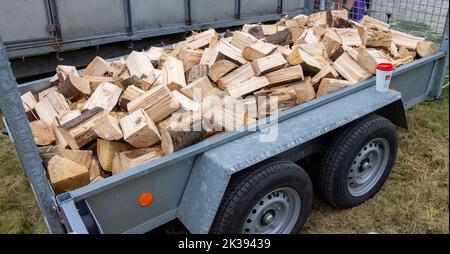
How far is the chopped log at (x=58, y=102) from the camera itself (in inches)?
109

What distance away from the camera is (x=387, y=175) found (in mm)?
3127

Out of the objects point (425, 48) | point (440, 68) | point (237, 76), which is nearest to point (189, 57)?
point (237, 76)

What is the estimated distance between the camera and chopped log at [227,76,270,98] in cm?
274

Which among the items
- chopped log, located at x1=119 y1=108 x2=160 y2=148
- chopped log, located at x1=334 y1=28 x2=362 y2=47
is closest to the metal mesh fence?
chopped log, located at x1=334 y1=28 x2=362 y2=47

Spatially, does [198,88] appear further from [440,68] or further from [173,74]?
[440,68]

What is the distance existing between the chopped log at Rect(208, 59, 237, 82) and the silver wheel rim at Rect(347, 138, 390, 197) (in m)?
1.12

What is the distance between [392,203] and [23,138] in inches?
103

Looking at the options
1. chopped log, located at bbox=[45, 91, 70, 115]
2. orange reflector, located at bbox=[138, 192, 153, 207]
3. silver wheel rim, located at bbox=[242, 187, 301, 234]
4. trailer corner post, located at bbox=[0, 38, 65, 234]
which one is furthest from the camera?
chopped log, located at bbox=[45, 91, 70, 115]

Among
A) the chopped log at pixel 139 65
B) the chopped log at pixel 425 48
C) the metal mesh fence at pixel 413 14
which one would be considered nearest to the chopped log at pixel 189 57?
the chopped log at pixel 139 65

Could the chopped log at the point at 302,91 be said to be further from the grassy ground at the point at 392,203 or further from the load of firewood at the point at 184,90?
the grassy ground at the point at 392,203

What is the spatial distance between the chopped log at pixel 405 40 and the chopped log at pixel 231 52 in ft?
5.43

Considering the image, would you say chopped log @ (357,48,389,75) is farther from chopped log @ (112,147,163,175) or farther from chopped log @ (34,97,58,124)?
chopped log @ (34,97,58,124)

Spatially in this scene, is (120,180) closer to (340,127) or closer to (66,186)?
(66,186)
